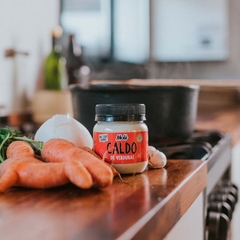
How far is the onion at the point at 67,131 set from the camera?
32.8 inches

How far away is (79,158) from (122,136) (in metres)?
0.09

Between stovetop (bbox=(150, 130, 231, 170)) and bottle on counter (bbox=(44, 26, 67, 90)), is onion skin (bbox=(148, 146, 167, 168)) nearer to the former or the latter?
stovetop (bbox=(150, 130, 231, 170))

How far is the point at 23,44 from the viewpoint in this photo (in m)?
2.18

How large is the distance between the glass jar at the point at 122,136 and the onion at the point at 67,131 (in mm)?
60

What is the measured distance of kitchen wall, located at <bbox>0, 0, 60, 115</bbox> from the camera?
2.04m

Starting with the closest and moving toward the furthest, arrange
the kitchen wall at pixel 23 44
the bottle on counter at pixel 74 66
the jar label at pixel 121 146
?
the jar label at pixel 121 146 → the kitchen wall at pixel 23 44 → the bottle on counter at pixel 74 66

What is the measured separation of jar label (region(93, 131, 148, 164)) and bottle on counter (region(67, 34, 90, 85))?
5.58 feet

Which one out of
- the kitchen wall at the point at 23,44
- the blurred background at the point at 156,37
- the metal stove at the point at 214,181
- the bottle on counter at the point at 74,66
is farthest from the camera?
the blurred background at the point at 156,37

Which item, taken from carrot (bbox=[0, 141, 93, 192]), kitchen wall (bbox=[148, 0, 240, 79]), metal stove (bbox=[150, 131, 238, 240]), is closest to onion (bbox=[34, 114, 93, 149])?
carrot (bbox=[0, 141, 93, 192])

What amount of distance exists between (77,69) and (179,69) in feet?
3.82

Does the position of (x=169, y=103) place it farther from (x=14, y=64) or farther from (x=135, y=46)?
(x=135, y=46)

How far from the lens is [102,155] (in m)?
0.78

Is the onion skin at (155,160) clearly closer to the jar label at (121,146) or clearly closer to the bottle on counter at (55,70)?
the jar label at (121,146)

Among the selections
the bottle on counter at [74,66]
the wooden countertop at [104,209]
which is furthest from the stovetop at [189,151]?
the bottle on counter at [74,66]
